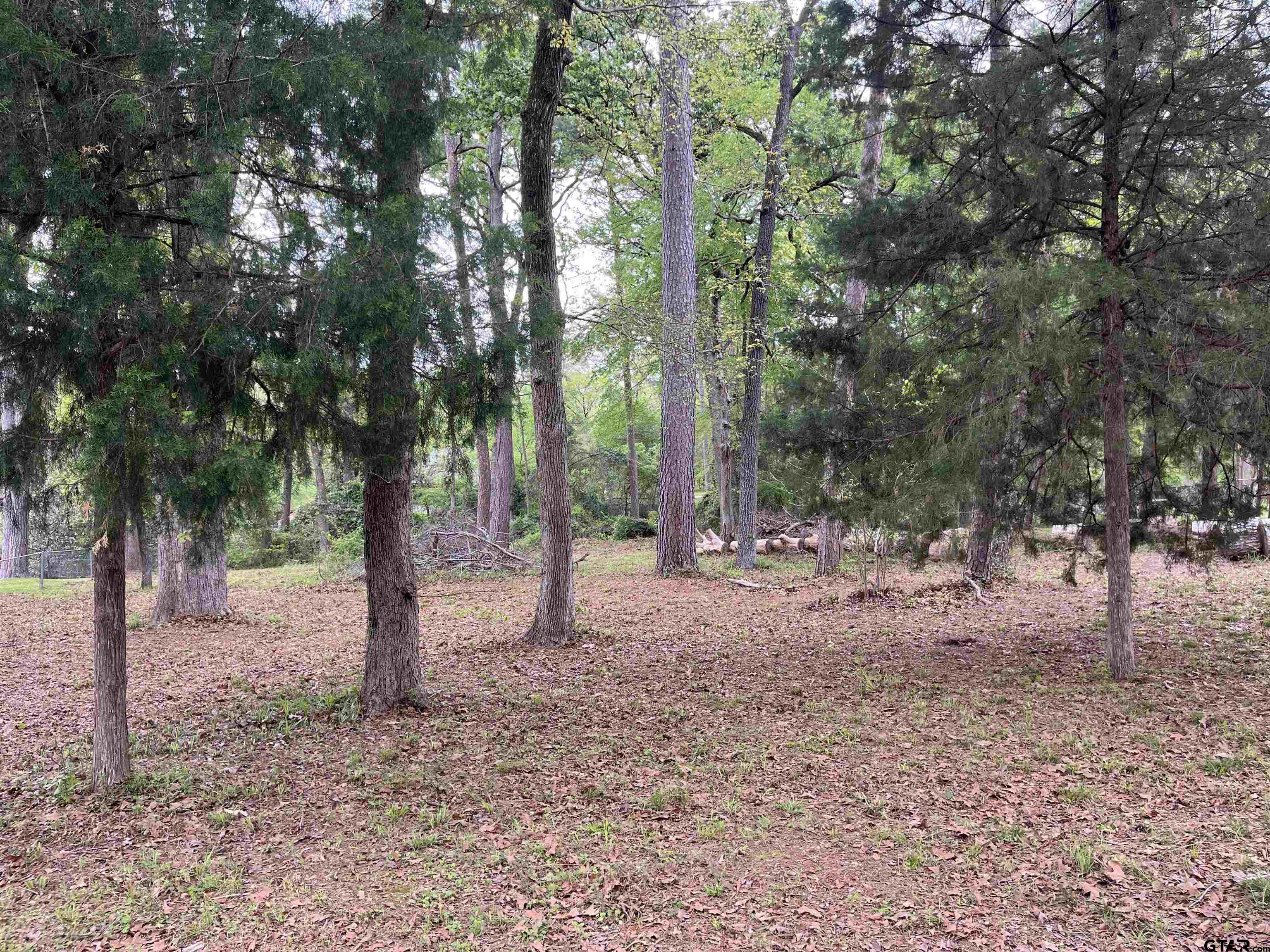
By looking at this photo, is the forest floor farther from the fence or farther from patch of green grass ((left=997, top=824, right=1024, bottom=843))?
the fence

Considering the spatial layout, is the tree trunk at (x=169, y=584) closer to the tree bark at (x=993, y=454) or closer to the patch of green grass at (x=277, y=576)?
the patch of green grass at (x=277, y=576)

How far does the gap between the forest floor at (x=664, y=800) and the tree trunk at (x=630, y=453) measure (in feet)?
49.2

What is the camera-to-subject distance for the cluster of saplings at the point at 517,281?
3.75 meters

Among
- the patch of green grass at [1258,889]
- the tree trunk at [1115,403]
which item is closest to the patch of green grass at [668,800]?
the patch of green grass at [1258,889]

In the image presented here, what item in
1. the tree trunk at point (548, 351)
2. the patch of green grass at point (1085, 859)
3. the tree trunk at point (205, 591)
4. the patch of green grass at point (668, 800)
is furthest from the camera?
the tree trunk at point (205, 591)

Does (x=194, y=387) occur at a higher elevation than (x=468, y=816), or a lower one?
higher

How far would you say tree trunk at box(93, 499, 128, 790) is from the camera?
14.1 feet

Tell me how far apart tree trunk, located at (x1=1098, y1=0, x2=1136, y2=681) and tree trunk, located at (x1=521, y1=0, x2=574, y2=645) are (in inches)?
164

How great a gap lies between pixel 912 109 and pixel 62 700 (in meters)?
8.84

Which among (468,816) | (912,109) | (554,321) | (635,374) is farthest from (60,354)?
(635,374)

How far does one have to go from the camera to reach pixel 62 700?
6410 millimetres

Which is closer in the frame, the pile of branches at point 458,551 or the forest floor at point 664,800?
the forest floor at point 664,800

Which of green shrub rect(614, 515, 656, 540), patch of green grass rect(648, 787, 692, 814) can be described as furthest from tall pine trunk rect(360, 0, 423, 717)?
green shrub rect(614, 515, 656, 540)

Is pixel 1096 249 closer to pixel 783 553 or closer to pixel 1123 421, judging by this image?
pixel 1123 421
